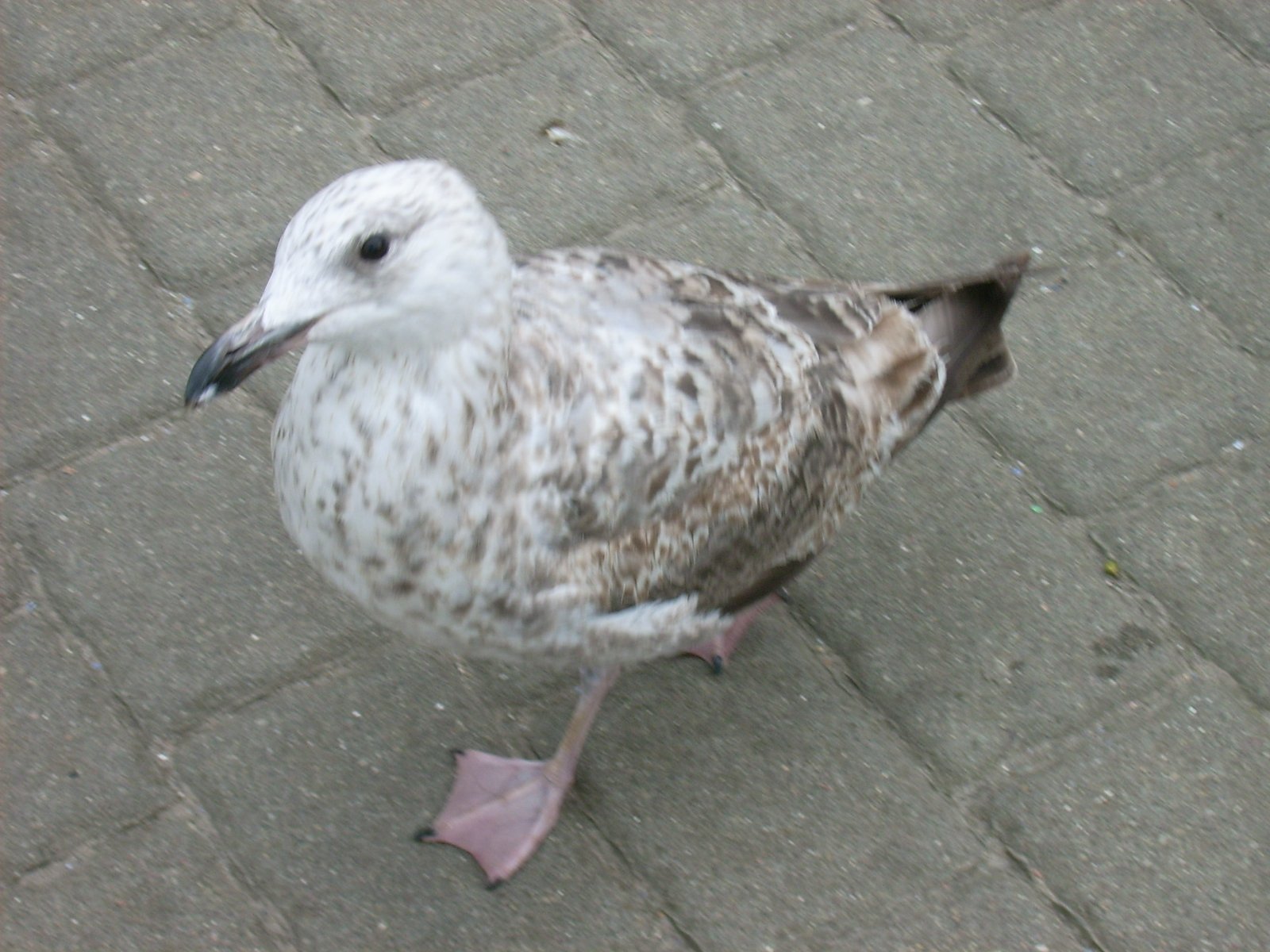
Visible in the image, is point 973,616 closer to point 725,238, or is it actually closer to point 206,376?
point 725,238

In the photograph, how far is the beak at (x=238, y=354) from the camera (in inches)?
93.1

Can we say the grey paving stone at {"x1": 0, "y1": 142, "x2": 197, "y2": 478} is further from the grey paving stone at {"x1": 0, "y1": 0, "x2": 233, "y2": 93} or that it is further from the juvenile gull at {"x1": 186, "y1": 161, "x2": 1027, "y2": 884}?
the juvenile gull at {"x1": 186, "y1": 161, "x2": 1027, "y2": 884}

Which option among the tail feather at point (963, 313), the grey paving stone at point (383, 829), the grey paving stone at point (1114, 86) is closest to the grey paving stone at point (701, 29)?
the grey paving stone at point (1114, 86)

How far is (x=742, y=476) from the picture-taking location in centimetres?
298

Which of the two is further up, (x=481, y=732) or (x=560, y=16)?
(x=560, y=16)

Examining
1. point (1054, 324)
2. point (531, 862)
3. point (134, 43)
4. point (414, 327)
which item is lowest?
point (531, 862)

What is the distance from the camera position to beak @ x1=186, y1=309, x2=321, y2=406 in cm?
237

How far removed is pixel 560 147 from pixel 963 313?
1.50m

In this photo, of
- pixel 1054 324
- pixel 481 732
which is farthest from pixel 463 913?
pixel 1054 324

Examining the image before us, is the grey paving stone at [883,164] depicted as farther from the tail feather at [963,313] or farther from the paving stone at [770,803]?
the paving stone at [770,803]

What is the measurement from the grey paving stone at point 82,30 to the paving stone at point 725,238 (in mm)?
1574

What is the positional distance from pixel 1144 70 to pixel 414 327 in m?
3.34

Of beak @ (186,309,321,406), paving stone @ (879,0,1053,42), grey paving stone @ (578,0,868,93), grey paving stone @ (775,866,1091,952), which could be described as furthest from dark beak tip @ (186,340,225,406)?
paving stone @ (879,0,1053,42)

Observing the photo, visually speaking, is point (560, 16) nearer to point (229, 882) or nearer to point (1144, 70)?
point (1144, 70)
